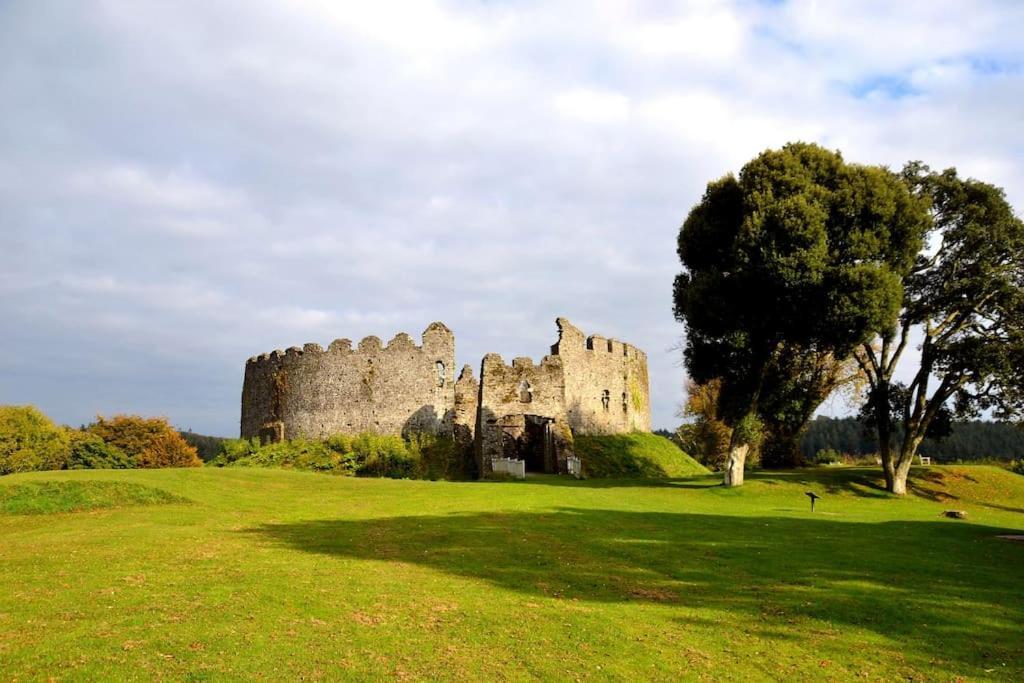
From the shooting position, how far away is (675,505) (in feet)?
86.4

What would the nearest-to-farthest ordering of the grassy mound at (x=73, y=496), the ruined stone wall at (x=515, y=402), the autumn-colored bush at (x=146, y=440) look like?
1. the grassy mound at (x=73, y=496)
2. the ruined stone wall at (x=515, y=402)
3. the autumn-colored bush at (x=146, y=440)

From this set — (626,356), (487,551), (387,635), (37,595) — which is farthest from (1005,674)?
(626,356)

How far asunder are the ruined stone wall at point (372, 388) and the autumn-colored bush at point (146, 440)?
1011cm

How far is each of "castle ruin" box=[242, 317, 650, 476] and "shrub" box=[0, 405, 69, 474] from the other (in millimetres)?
12206

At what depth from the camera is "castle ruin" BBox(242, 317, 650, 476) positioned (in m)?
41.9

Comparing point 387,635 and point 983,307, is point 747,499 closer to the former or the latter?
point 983,307

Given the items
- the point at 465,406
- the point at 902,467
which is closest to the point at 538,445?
the point at 465,406

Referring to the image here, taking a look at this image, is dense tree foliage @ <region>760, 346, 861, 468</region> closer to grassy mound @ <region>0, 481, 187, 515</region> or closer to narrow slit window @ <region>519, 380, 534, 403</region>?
narrow slit window @ <region>519, 380, 534, 403</region>

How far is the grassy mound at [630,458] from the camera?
147 ft

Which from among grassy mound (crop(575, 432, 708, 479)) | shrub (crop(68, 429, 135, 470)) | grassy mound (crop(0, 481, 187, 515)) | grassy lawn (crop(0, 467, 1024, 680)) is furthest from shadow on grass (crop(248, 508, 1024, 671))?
shrub (crop(68, 429, 135, 470))

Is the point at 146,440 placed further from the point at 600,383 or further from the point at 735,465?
the point at 735,465

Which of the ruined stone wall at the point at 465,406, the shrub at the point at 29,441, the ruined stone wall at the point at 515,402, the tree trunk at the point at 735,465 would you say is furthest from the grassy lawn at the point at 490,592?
the shrub at the point at 29,441

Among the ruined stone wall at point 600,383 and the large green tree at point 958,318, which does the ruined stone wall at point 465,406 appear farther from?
the large green tree at point 958,318

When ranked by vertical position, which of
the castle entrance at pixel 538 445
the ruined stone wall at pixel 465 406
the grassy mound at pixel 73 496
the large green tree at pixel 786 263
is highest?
the large green tree at pixel 786 263
